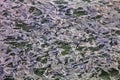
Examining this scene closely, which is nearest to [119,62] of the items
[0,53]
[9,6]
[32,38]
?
[32,38]

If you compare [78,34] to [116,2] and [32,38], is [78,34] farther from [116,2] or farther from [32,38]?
[116,2]

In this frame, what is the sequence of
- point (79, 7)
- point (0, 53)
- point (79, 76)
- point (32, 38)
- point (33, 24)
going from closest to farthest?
point (79, 76), point (0, 53), point (32, 38), point (33, 24), point (79, 7)

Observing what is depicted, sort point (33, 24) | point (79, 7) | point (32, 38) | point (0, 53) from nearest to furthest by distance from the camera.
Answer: point (0, 53)
point (32, 38)
point (33, 24)
point (79, 7)

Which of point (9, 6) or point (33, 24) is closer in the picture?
point (33, 24)

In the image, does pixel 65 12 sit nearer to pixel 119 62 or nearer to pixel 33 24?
pixel 33 24

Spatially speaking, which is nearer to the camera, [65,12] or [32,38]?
[32,38]

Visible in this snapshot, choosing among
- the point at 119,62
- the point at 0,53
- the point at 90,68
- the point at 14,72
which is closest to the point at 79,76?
the point at 90,68

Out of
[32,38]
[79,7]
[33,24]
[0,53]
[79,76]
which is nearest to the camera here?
[79,76]
